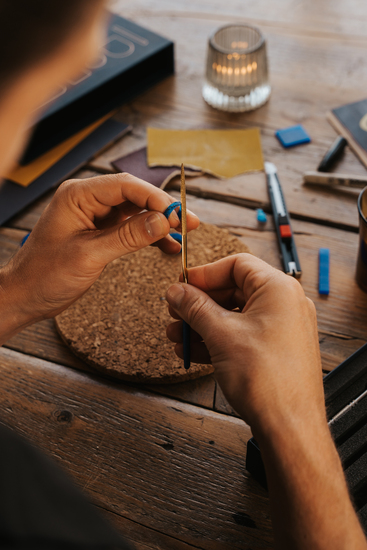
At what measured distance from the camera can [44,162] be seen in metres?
1.20

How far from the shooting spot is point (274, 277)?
674 mm

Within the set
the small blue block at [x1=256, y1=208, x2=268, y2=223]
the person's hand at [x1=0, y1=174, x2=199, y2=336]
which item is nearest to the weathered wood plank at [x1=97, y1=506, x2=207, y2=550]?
the person's hand at [x1=0, y1=174, x2=199, y2=336]

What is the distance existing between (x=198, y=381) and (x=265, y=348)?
0.26 m

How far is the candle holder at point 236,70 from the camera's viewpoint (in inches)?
47.0

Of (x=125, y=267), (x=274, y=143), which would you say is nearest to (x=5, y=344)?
(x=125, y=267)

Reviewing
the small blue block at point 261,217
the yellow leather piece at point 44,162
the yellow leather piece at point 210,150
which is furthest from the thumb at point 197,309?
the yellow leather piece at point 44,162

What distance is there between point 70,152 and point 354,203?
2.50ft

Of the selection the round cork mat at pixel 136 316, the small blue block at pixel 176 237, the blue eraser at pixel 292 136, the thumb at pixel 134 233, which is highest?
the thumb at pixel 134 233

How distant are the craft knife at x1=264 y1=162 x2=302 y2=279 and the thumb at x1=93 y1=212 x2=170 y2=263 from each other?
32cm

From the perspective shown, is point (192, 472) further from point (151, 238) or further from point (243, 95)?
point (243, 95)

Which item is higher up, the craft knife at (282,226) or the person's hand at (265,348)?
the person's hand at (265,348)

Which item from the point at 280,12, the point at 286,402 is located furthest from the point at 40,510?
the point at 280,12

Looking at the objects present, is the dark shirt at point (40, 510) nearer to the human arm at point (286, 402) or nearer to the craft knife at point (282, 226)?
the human arm at point (286, 402)

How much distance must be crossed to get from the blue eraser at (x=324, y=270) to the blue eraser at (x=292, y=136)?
1.20 ft
